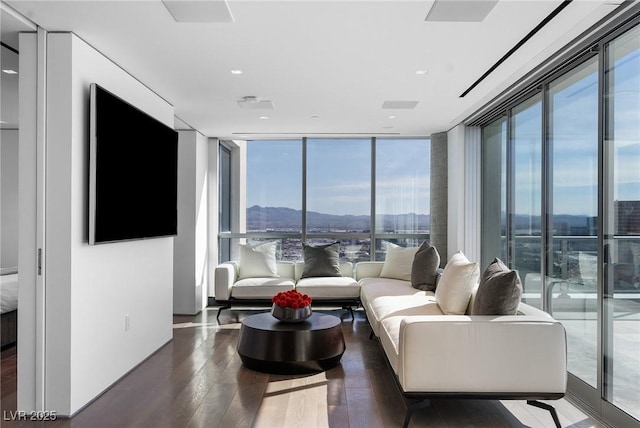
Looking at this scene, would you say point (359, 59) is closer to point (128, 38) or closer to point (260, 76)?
point (260, 76)

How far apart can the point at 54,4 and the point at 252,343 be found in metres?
2.75

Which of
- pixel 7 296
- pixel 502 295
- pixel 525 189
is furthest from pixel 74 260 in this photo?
pixel 525 189

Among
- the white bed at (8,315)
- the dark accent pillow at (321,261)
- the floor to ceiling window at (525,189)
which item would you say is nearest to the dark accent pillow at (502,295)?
the floor to ceiling window at (525,189)

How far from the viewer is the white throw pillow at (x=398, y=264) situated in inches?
244

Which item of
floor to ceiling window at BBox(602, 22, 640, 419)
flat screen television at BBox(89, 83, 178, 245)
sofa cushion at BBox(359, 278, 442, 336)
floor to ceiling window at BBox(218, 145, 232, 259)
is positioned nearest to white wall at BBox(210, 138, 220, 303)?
floor to ceiling window at BBox(218, 145, 232, 259)

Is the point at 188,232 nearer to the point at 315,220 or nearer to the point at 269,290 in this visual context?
the point at 269,290

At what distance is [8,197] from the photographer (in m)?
6.28

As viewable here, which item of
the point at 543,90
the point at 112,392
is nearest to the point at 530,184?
the point at 543,90

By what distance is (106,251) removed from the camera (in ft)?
11.8

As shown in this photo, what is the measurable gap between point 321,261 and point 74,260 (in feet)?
12.4

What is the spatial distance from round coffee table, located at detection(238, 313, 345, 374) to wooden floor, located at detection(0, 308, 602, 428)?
3.2 inches

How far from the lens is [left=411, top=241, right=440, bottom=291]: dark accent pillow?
5344 millimetres

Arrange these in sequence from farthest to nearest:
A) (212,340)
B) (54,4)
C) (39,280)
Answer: (212,340) < (39,280) < (54,4)

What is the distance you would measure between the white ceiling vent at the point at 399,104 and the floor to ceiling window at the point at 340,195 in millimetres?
2001
